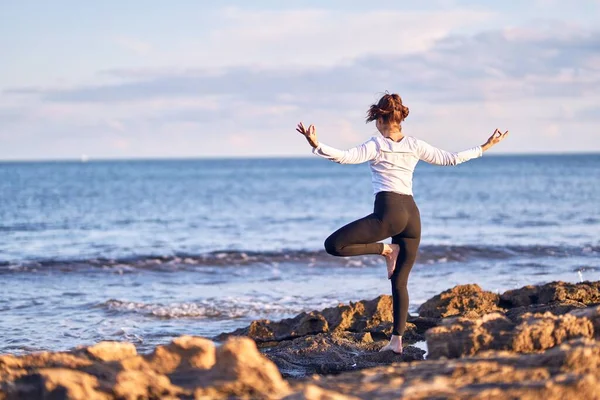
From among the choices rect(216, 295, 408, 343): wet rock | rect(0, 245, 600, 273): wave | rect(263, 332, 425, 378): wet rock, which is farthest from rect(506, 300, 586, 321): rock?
rect(0, 245, 600, 273): wave

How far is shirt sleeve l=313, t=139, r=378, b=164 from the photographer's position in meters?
6.99

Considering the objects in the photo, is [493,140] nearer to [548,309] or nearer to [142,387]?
[548,309]

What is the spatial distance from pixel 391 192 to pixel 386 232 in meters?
0.35

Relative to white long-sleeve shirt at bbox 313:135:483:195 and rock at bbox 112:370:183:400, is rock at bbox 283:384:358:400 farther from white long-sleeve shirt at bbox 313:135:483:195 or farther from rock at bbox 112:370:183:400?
white long-sleeve shirt at bbox 313:135:483:195

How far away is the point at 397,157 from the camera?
7344mm

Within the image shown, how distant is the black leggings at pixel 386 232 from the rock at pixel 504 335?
2.06 m

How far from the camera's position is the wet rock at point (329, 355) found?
736 centimetres

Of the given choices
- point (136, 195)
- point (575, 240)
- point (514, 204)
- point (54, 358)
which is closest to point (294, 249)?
point (575, 240)

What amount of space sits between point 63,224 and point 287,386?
97.2 feet

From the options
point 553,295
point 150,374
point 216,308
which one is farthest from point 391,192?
point 216,308

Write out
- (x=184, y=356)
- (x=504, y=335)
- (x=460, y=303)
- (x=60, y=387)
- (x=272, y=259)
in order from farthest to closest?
(x=272, y=259), (x=460, y=303), (x=504, y=335), (x=184, y=356), (x=60, y=387)

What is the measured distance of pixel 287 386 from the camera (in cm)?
440

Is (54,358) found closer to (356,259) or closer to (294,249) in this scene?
(356,259)

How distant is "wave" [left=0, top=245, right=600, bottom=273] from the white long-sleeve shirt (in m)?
10.8
